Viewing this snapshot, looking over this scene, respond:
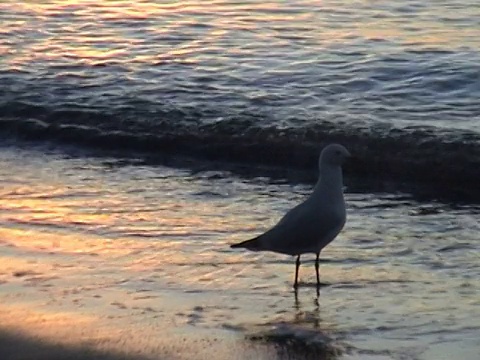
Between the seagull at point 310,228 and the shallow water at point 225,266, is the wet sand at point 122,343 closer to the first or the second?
the shallow water at point 225,266

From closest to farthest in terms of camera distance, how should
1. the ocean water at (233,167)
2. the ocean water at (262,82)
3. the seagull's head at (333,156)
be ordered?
the ocean water at (233,167) → the seagull's head at (333,156) → the ocean water at (262,82)

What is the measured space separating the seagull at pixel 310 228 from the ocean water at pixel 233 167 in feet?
0.47

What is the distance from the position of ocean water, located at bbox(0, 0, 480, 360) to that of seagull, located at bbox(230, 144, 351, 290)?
5.7 inches

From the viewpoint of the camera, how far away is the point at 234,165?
28.4 ft

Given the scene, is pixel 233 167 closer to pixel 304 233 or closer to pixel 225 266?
pixel 225 266

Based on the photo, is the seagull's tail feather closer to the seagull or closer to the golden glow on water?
the seagull

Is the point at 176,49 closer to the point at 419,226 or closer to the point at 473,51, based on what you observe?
the point at 473,51

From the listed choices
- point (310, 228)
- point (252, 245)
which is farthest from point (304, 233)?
point (252, 245)

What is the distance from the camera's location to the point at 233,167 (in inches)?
337

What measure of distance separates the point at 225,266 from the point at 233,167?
2.80 meters

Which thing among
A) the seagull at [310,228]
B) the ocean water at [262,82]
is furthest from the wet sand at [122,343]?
the ocean water at [262,82]

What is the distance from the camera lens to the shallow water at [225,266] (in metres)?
4.91

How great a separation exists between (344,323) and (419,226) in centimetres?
178

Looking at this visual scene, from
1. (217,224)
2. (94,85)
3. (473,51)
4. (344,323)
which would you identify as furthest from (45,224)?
(473,51)
